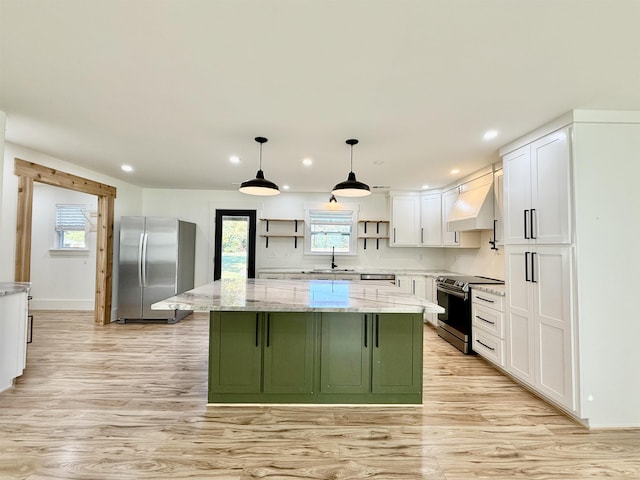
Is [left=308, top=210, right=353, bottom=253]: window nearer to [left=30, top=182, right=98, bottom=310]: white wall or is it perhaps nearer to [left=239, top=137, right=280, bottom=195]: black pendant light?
[left=239, top=137, right=280, bottom=195]: black pendant light

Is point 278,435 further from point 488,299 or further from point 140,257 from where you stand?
point 140,257

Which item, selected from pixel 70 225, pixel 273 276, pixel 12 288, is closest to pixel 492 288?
pixel 273 276

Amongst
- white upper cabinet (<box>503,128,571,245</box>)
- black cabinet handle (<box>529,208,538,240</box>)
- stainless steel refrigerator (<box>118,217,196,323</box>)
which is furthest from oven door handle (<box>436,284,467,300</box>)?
stainless steel refrigerator (<box>118,217,196,323</box>)

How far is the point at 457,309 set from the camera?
411 centimetres

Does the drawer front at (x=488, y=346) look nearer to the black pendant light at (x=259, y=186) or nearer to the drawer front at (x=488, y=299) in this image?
the drawer front at (x=488, y=299)

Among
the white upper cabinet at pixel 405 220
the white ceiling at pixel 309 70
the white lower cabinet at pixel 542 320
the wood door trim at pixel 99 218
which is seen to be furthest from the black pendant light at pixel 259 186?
the white upper cabinet at pixel 405 220

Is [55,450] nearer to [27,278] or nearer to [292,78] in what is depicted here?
[27,278]

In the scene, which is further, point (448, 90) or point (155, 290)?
point (155, 290)

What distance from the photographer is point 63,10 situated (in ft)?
4.67

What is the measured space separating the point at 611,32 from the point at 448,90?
818mm

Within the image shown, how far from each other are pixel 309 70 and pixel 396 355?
7.59 feet

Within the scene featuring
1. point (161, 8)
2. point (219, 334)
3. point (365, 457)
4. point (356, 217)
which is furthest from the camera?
point (356, 217)

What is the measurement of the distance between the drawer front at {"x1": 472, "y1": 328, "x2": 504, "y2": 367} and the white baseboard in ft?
22.5

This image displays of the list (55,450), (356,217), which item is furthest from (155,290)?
(356,217)
